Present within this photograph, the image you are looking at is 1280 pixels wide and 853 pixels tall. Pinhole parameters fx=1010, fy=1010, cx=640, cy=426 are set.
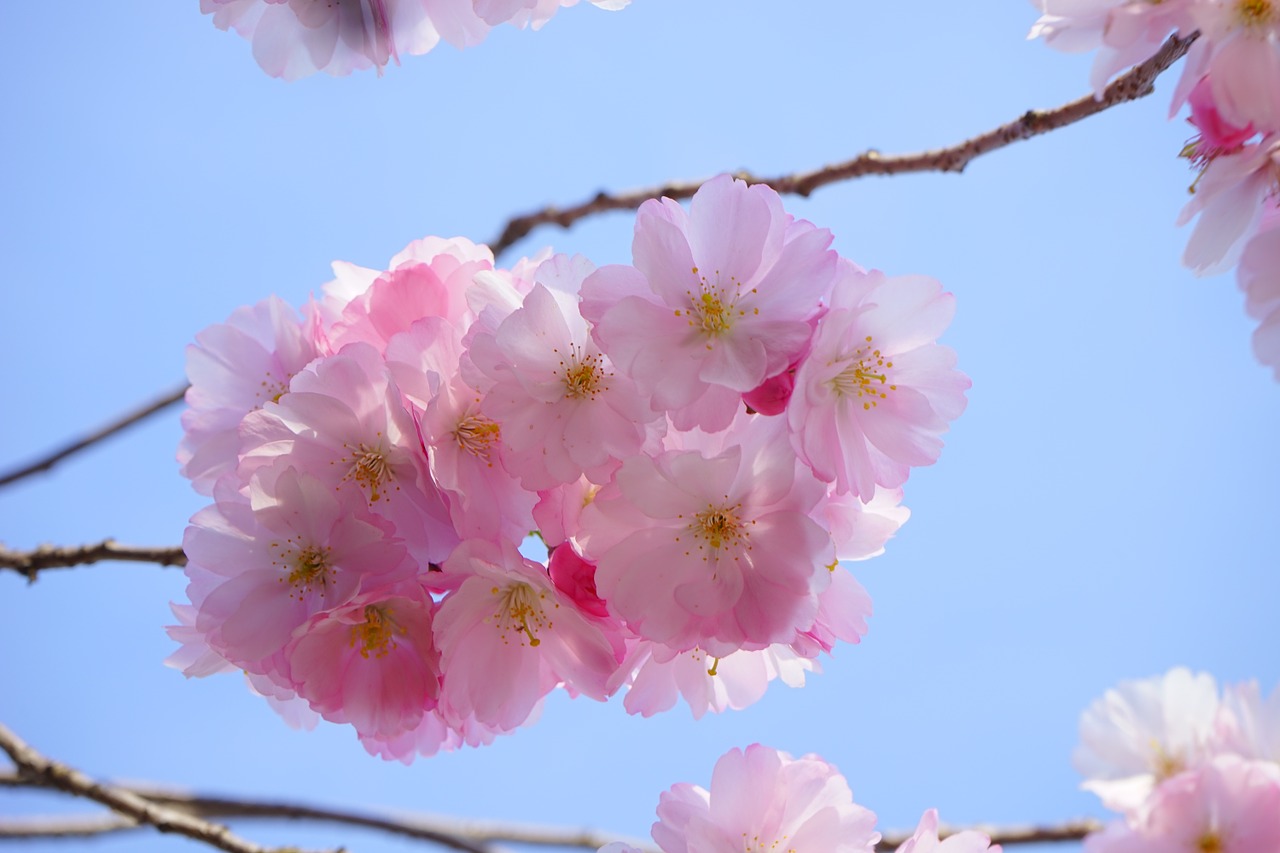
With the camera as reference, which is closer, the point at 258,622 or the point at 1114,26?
the point at 1114,26

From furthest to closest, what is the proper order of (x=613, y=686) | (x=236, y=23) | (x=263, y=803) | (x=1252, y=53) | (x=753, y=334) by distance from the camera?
(x=263, y=803)
(x=236, y=23)
(x=613, y=686)
(x=753, y=334)
(x=1252, y=53)

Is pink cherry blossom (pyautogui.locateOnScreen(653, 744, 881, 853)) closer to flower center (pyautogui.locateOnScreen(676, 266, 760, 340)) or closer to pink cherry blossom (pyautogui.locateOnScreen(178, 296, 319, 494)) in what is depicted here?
flower center (pyautogui.locateOnScreen(676, 266, 760, 340))

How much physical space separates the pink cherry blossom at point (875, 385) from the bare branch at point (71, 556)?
103cm

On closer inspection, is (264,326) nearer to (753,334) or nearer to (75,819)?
(753,334)

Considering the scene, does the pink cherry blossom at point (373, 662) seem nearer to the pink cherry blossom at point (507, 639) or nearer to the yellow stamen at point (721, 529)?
the pink cherry blossom at point (507, 639)

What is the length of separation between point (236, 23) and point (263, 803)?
66.0 inches

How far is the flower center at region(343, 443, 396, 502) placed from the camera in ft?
3.47

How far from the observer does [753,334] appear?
3.18 ft

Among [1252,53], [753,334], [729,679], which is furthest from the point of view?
[729,679]

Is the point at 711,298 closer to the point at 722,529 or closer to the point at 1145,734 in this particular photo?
the point at 722,529

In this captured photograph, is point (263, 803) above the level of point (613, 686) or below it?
above

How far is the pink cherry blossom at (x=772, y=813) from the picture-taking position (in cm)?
118

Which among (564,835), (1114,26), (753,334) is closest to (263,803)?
(564,835)

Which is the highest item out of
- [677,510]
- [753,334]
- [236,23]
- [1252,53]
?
[236,23]
